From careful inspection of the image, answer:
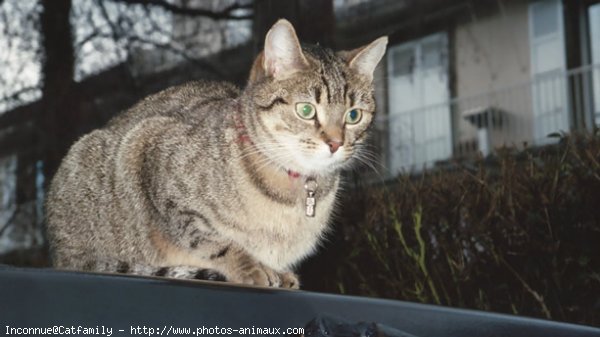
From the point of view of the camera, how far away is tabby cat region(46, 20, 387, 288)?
2887mm

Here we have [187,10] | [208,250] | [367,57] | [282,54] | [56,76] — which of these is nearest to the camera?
[208,250]

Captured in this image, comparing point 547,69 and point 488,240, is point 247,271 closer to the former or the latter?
point 488,240

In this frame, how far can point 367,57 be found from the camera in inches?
127

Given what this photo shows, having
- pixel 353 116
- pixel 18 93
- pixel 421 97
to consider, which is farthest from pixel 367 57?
pixel 421 97

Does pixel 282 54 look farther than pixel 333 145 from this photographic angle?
Yes

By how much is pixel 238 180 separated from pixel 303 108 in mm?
Answer: 348

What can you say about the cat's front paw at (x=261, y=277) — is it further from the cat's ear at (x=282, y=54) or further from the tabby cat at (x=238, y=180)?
the cat's ear at (x=282, y=54)

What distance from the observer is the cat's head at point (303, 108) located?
2.89 m

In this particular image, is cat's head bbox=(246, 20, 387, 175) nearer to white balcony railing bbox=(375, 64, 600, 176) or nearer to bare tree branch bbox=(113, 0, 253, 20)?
bare tree branch bbox=(113, 0, 253, 20)

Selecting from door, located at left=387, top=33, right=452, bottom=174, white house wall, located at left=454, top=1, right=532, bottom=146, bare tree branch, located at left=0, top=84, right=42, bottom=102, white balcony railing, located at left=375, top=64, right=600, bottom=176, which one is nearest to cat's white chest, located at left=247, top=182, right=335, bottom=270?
white balcony railing, located at left=375, top=64, right=600, bottom=176

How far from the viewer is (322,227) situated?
10.0ft

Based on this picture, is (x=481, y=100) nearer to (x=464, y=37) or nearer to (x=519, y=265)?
(x=464, y=37)

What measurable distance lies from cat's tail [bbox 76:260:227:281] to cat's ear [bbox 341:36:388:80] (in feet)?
3.31

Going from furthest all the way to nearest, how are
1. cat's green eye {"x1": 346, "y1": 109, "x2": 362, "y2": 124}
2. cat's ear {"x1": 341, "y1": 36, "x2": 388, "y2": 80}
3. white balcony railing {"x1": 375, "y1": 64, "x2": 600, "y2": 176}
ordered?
white balcony railing {"x1": 375, "y1": 64, "x2": 600, "y2": 176} → cat's ear {"x1": 341, "y1": 36, "x2": 388, "y2": 80} → cat's green eye {"x1": 346, "y1": 109, "x2": 362, "y2": 124}
